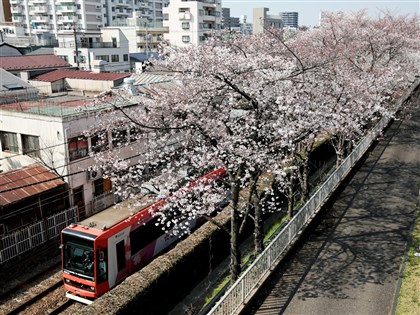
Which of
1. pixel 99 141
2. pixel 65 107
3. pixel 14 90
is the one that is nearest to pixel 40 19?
pixel 14 90

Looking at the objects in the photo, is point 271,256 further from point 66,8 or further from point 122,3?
point 122,3

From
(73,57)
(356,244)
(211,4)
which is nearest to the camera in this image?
(356,244)

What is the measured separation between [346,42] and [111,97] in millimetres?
18367

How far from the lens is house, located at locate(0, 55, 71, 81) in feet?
115

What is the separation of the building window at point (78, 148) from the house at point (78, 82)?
10.3 meters

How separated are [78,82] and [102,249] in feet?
71.0

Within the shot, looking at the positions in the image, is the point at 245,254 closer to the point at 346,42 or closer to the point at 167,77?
the point at 167,77

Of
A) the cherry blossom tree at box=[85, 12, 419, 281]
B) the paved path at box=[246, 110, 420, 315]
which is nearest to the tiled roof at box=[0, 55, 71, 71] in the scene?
the cherry blossom tree at box=[85, 12, 419, 281]

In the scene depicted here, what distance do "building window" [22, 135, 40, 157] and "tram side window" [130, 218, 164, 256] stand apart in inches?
346

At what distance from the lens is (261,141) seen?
12133mm

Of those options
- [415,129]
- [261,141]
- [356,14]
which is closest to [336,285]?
[261,141]

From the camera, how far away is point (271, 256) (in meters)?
12.3

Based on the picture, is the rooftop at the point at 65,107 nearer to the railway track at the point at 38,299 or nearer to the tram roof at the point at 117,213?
the tram roof at the point at 117,213

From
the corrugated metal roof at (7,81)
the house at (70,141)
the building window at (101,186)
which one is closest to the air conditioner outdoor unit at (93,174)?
the house at (70,141)
